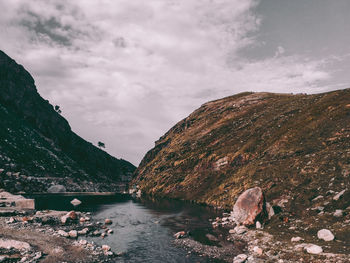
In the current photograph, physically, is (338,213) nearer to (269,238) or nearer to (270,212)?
(269,238)

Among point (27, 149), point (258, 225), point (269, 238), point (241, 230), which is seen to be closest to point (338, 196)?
point (258, 225)

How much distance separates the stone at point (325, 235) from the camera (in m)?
29.8

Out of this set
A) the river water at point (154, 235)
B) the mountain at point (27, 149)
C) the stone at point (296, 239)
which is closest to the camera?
the river water at point (154, 235)

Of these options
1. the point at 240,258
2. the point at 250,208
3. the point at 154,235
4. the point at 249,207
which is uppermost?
the point at 249,207

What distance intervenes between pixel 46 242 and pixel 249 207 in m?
31.4

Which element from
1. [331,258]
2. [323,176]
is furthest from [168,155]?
[331,258]

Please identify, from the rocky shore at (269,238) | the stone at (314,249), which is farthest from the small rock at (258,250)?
the stone at (314,249)

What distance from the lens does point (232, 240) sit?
3725cm

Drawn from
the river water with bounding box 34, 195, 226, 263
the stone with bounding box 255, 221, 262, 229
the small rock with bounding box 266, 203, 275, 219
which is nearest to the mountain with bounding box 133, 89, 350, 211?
the small rock with bounding box 266, 203, 275, 219

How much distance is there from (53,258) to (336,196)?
1624 inches

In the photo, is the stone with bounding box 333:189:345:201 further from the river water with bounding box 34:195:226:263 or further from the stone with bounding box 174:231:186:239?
the stone with bounding box 174:231:186:239

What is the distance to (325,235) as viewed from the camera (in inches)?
1193

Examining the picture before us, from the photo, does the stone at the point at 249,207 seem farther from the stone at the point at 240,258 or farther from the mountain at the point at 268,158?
the stone at the point at 240,258

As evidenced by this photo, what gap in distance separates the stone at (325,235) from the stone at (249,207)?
11.7m
